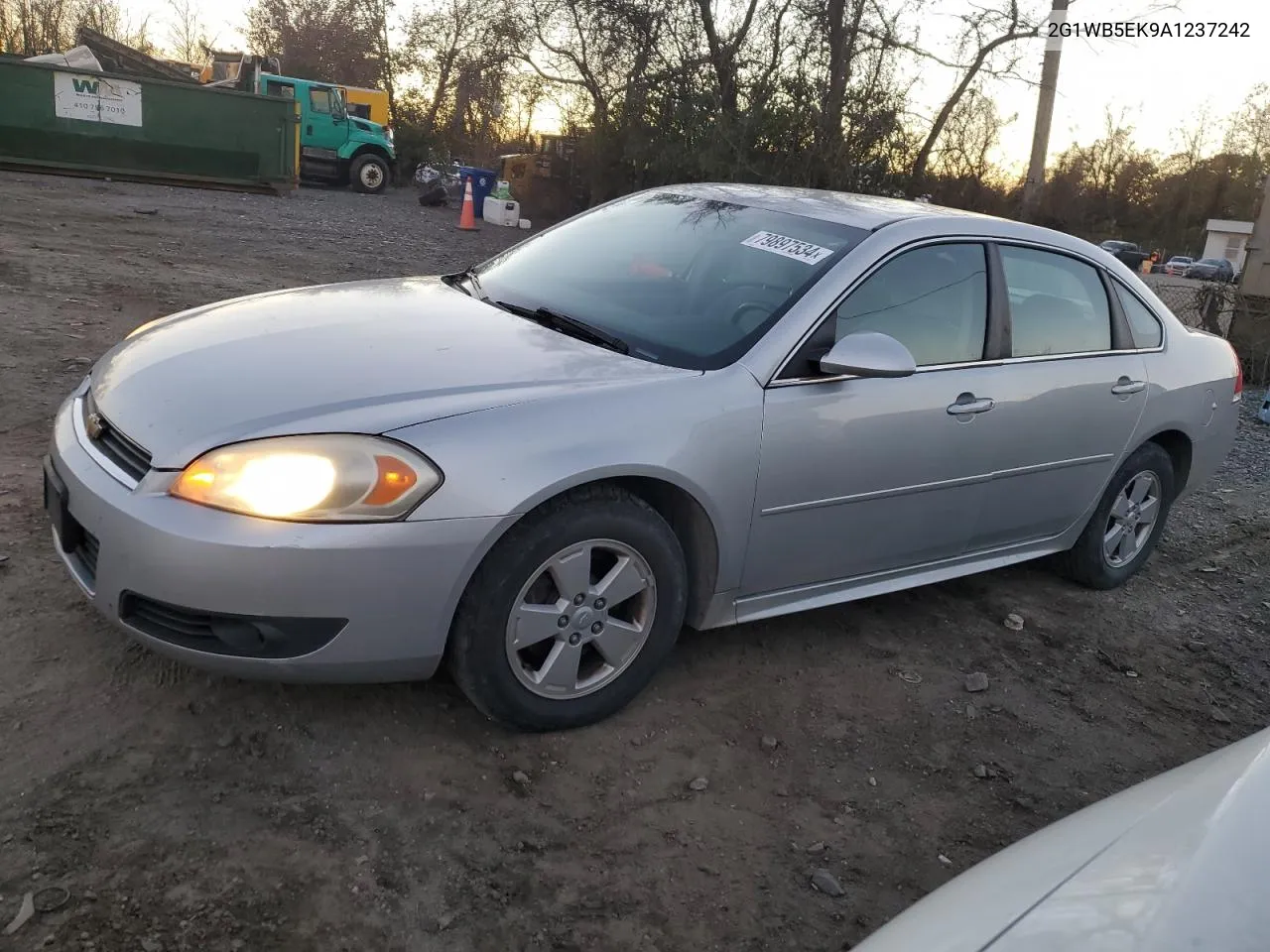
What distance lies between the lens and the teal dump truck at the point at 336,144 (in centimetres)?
2291

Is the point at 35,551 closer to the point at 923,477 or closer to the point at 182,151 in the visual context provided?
the point at 923,477

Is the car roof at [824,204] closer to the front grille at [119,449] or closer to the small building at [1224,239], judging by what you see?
the front grille at [119,449]

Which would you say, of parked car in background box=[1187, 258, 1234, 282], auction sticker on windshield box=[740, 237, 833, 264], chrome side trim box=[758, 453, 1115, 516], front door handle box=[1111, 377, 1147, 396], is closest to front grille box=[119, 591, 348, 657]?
chrome side trim box=[758, 453, 1115, 516]

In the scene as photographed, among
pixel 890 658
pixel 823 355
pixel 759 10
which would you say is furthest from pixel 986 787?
pixel 759 10

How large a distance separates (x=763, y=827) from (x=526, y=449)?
118 centimetres

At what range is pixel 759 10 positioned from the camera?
16859 millimetres

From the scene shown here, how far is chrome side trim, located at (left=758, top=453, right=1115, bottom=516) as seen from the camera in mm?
3199

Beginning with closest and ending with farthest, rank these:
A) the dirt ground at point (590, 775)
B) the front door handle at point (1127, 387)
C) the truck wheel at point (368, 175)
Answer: the dirt ground at point (590, 775) < the front door handle at point (1127, 387) < the truck wheel at point (368, 175)

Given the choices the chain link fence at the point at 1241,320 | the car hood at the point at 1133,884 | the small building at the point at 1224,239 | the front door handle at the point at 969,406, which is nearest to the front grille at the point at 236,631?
the car hood at the point at 1133,884

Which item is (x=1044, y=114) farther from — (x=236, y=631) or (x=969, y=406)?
(x=236, y=631)

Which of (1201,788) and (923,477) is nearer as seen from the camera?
(1201,788)

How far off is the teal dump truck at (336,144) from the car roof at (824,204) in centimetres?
2104

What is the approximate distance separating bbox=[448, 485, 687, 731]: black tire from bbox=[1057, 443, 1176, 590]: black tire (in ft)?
7.71

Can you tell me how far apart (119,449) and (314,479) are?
63 cm
